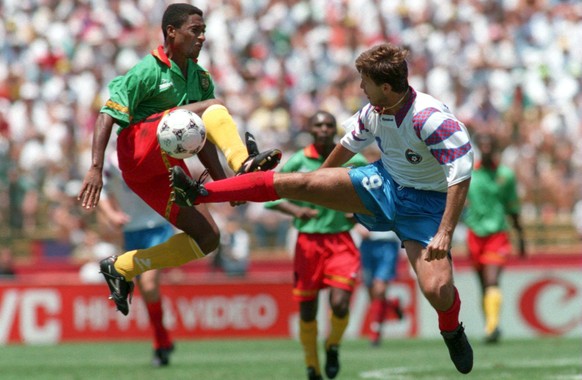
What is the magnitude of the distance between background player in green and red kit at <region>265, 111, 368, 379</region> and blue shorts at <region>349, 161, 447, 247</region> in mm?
2500

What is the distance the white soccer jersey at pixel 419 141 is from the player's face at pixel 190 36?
4.41ft

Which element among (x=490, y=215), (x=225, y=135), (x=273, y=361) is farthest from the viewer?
(x=490, y=215)

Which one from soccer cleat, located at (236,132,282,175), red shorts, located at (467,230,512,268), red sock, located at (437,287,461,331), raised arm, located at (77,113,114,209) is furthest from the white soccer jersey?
red shorts, located at (467,230,512,268)

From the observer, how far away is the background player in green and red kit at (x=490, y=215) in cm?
1585

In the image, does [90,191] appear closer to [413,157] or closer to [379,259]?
[413,157]

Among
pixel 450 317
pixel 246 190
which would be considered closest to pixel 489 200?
pixel 450 317

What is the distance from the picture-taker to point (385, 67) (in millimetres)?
8484

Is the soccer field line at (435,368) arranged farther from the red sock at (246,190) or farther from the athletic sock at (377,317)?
the red sock at (246,190)

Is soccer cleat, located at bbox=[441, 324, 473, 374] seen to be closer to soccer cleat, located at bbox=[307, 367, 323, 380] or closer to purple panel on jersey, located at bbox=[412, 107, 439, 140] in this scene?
purple panel on jersey, located at bbox=[412, 107, 439, 140]

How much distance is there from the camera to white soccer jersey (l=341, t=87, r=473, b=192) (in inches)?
330

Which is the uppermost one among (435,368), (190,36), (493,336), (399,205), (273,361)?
(190,36)

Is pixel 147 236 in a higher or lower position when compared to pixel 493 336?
higher

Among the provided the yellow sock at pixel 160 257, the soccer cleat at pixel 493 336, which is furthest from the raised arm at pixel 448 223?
the soccer cleat at pixel 493 336

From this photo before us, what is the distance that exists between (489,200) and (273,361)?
4106 mm
